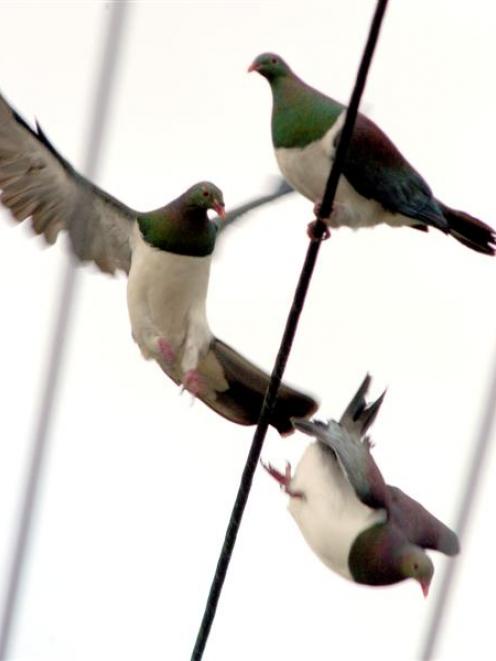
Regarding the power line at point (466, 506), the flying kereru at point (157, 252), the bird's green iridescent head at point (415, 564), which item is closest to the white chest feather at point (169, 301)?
the flying kereru at point (157, 252)

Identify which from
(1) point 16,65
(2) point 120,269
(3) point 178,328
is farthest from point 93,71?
(3) point 178,328

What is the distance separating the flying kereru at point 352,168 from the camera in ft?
3.45

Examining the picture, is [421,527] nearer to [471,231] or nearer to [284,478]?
[284,478]

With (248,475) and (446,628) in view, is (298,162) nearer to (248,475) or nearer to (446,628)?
(248,475)

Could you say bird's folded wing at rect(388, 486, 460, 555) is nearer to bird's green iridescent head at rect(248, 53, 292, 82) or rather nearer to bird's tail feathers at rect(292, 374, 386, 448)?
bird's tail feathers at rect(292, 374, 386, 448)

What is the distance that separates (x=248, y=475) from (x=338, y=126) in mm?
247

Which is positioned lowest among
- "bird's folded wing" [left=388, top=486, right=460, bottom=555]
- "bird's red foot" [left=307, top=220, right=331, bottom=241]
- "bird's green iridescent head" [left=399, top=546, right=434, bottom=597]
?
"bird's green iridescent head" [left=399, top=546, right=434, bottom=597]

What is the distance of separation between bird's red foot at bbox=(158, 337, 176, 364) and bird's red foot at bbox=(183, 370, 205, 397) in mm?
18

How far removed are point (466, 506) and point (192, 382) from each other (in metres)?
0.86

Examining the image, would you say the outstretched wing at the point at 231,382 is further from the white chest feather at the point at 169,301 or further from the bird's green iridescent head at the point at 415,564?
the bird's green iridescent head at the point at 415,564

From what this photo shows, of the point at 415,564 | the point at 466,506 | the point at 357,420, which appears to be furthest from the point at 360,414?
the point at 466,506

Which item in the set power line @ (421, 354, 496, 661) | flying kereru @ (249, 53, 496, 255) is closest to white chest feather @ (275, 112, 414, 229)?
flying kereru @ (249, 53, 496, 255)

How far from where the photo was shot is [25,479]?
6.54 feet

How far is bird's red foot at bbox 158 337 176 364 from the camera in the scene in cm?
114
